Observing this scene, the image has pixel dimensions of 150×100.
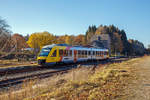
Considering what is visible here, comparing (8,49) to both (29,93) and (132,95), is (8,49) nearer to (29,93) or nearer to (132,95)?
(29,93)

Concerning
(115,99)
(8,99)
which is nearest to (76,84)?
(115,99)

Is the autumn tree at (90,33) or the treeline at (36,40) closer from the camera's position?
the treeline at (36,40)

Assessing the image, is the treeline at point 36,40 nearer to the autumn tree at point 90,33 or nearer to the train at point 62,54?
the autumn tree at point 90,33

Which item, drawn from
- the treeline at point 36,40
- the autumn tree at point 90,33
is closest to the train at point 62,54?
the treeline at point 36,40

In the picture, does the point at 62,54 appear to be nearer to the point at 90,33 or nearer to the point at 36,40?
the point at 36,40

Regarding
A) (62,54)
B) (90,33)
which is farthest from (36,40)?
(90,33)

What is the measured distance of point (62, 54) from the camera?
1812cm

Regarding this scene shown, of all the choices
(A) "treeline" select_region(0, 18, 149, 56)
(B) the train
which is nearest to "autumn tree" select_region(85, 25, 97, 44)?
(A) "treeline" select_region(0, 18, 149, 56)

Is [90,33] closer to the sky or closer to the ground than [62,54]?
closer to the sky

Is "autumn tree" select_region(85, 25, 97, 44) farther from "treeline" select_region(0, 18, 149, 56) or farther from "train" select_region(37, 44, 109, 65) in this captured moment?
"train" select_region(37, 44, 109, 65)

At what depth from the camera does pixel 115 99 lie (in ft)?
15.0

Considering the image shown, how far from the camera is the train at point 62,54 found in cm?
1655

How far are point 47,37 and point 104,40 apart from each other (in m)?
32.8

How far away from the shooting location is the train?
16547 mm
